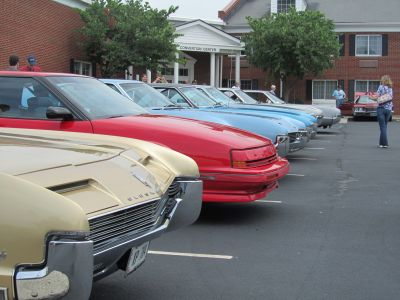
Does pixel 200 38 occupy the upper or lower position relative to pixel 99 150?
upper

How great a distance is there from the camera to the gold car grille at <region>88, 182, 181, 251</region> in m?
2.80

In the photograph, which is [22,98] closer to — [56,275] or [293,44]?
[56,275]

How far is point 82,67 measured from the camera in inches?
846

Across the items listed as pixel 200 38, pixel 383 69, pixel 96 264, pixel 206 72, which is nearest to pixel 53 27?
pixel 200 38

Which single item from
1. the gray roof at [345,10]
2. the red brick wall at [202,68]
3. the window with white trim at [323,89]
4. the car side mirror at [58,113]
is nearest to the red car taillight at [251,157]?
the car side mirror at [58,113]

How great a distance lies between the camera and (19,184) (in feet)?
8.48

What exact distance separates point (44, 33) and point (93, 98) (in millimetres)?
12930

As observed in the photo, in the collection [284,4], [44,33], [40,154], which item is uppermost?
[284,4]

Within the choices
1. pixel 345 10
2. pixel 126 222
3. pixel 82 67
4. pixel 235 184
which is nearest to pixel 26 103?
pixel 235 184

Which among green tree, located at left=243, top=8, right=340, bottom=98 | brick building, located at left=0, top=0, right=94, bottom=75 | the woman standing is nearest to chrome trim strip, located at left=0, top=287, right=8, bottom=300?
the woman standing

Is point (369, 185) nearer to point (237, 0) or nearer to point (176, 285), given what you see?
point (176, 285)

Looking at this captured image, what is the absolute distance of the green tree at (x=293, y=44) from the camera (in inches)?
1283

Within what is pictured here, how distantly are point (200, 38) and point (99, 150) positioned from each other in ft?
96.0

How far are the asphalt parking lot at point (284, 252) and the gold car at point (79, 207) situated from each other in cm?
85
